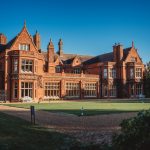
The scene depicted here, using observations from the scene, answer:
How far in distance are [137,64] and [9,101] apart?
27.1 m

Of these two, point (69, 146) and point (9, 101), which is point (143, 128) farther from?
point (9, 101)

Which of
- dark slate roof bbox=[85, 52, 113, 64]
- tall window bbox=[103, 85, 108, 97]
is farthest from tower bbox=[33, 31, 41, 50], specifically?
tall window bbox=[103, 85, 108, 97]

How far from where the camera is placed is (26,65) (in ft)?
121

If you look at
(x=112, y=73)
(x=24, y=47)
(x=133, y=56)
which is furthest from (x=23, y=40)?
(x=133, y=56)

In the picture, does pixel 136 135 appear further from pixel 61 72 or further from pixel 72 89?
pixel 61 72

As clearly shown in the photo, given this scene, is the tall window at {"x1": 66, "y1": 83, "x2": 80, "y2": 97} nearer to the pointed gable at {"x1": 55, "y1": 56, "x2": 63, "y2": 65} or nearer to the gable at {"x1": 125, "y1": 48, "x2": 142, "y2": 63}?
the pointed gable at {"x1": 55, "y1": 56, "x2": 63, "y2": 65}

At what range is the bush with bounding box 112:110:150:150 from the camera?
5.23m

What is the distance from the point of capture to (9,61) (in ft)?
120

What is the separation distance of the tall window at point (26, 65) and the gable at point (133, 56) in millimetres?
22081

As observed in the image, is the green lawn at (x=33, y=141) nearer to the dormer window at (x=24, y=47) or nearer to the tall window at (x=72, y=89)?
the dormer window at (x=24, y=47)

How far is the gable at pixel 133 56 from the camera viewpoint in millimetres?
52281

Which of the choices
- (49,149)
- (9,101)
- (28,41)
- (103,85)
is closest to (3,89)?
(9,101)

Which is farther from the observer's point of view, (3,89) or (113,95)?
(113,95)

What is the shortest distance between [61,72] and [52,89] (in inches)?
301
